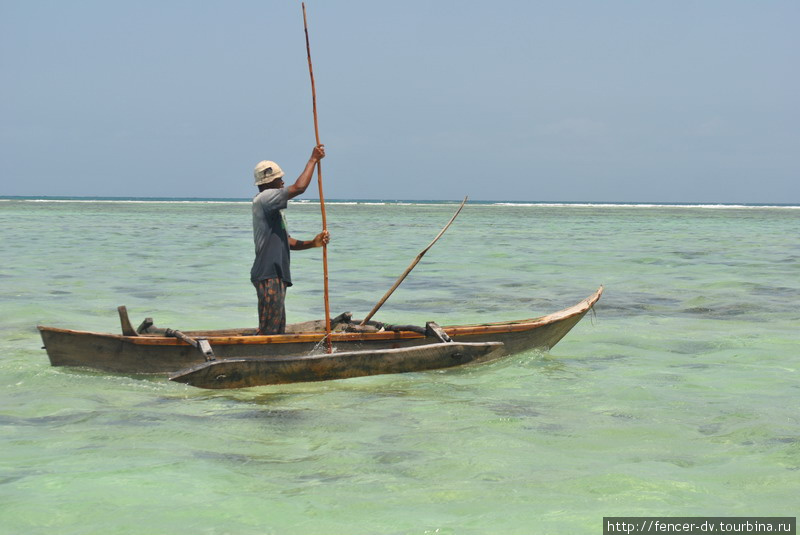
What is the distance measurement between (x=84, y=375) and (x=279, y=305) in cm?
178

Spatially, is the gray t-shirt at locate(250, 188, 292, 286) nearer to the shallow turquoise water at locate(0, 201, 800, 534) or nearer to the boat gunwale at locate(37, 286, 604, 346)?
the boat gunwale at locate(37, 286, 604, 346)

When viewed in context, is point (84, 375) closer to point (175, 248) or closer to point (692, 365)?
point (692, 365)

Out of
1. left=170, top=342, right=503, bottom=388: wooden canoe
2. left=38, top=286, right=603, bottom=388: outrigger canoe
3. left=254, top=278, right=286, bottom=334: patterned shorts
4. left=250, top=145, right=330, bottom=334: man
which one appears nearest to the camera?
left=170, top=342, right=503, bottom=388: wooden canoe

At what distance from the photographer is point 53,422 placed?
6.28 metres

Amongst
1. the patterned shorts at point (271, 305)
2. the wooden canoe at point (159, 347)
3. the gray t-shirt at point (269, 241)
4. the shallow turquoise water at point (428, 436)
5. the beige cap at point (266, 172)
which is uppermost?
the beige cap at point (266, 172)

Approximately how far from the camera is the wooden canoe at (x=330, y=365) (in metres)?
7.11

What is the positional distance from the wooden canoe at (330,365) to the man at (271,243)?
0.58 m

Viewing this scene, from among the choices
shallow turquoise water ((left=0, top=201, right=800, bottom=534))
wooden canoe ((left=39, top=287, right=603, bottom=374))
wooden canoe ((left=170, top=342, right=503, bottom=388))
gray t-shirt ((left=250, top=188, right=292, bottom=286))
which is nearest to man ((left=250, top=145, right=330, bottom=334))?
gray t-shirt ((left=250, top=188, right=292, bottom=286))

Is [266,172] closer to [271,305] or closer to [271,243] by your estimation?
[271,243]

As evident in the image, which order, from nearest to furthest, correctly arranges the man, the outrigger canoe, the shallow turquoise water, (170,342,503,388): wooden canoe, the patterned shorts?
the shallow turquoise water → (170,342,503,388): wooden canoe → the outrigger canoe → the man → the patterned shorts

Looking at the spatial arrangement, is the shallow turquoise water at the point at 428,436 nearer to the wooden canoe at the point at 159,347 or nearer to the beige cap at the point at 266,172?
the wooden canoe at the point at 159,347

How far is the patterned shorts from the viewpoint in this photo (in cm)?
766

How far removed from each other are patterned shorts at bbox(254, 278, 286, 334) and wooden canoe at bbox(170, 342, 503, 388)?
1.74 ft

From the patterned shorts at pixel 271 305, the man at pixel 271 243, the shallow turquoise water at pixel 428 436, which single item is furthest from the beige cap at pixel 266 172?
the shallow turquoise water at pixel 428 436
